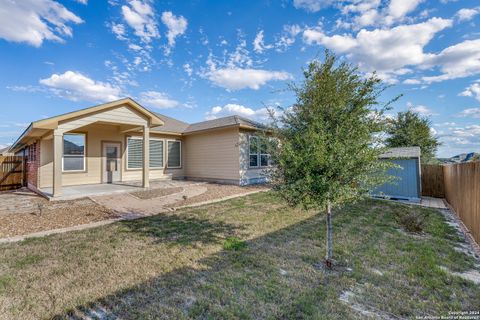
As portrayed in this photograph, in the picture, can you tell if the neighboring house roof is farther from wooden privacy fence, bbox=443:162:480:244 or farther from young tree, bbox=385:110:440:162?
young tree, bbox=385:110:440:162

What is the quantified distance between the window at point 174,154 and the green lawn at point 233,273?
911 centimetres

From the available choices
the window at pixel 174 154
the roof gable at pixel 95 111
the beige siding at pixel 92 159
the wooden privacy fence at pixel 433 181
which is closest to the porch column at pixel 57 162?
the roof gable at pixel 95 111

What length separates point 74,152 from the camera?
1089 cm

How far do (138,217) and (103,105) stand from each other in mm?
5443

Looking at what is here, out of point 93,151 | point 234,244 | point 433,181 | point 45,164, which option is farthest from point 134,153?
point 433,181

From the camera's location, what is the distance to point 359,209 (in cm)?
746

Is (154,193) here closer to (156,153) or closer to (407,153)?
(156,153)

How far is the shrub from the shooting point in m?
4.16

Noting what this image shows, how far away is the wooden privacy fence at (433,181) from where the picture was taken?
10.0 metres

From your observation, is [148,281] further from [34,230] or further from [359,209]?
[359,209]

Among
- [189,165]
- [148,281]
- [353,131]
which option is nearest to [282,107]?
[353,131]

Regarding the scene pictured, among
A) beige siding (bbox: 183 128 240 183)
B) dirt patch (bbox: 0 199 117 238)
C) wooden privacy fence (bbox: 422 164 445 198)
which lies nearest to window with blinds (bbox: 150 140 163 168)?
beige siding (bbox: 183 128 240 183)

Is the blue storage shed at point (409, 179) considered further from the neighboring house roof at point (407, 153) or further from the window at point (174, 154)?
the window at point (174, 154)

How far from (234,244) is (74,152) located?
10.6m
